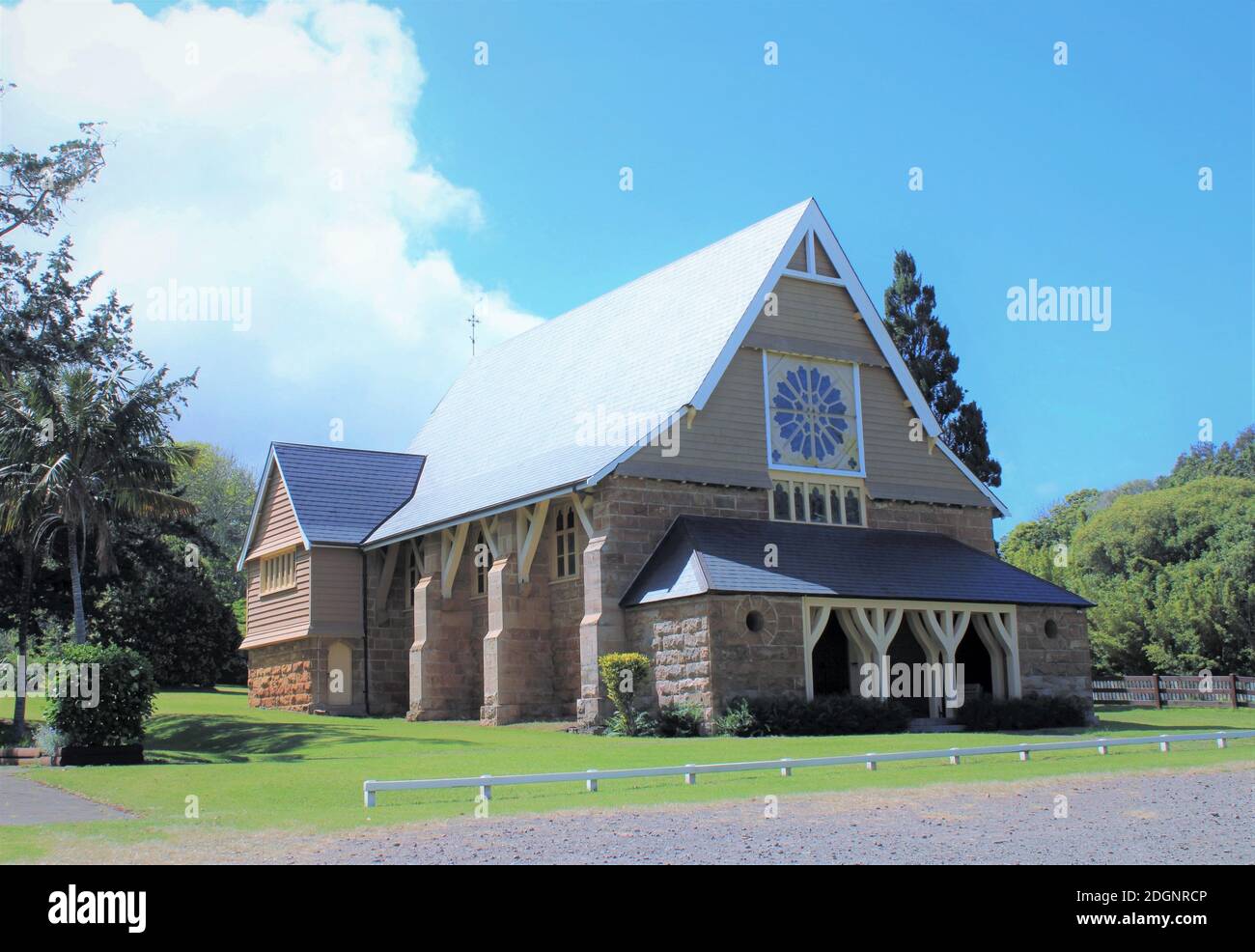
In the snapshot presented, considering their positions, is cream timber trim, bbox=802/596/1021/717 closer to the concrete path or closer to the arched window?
the arched window

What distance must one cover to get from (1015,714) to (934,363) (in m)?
24.8

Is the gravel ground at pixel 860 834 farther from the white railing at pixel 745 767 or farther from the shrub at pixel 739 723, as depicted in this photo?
the shrub at pixel 739 723

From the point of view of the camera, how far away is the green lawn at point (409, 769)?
13.9 m

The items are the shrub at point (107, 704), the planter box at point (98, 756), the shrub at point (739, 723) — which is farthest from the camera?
the shrub at point (739, 723)

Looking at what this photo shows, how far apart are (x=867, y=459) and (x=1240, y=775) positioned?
52.6ft

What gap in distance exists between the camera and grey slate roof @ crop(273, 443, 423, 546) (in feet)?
125

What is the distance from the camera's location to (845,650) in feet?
102

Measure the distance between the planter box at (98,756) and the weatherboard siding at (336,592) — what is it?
14743 millimetres

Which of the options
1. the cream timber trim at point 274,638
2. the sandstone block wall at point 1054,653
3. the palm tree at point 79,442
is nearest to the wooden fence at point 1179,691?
the sandstone block wall at point 1054,653

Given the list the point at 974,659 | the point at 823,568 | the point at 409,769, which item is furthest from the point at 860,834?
the point at 974,659

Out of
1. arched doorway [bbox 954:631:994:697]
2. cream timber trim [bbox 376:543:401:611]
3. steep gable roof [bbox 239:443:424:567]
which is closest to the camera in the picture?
arched doorway [bbox 954:631:994:697]

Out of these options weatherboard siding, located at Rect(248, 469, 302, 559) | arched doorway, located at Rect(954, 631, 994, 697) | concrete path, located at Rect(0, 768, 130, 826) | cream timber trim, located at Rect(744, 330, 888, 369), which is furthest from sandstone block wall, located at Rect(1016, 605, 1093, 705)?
concrete path, located at Rect(0, 768, 130, 826)

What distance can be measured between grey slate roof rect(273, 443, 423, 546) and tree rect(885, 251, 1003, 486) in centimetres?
2007
